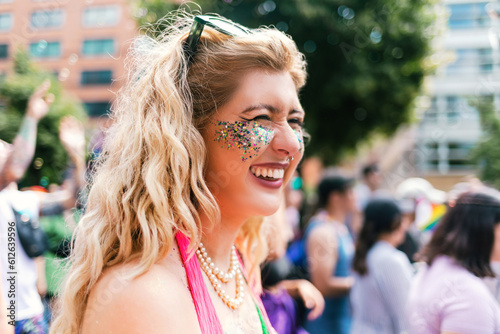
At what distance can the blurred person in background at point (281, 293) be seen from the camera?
2305mm

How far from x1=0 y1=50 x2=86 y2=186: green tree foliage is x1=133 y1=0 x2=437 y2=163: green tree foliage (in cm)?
411

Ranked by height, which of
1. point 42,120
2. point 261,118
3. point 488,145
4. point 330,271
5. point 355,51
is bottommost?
point 330,271

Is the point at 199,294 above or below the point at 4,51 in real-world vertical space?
below

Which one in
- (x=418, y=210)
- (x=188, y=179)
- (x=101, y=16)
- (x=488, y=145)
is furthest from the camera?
(x=418, y=210)

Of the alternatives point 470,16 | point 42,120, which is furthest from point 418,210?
point 42,120

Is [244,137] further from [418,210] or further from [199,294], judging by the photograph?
[418,210]

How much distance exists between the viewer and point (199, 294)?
1233 mm

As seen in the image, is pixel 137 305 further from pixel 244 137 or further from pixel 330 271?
pixel 330 271

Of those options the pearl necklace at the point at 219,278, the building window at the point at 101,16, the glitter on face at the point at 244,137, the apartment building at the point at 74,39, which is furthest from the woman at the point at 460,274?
the building window at the point at 101,16

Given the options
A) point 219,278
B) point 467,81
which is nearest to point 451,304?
point 219,278

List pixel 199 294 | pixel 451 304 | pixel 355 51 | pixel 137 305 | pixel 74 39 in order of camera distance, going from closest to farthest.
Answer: pixel 137 305
pixel 199 294
pixel 451 304
pixel 74 39
pixel 355 51

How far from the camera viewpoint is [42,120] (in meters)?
2.21

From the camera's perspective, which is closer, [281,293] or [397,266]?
[281,293]

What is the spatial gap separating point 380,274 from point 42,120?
252cm
